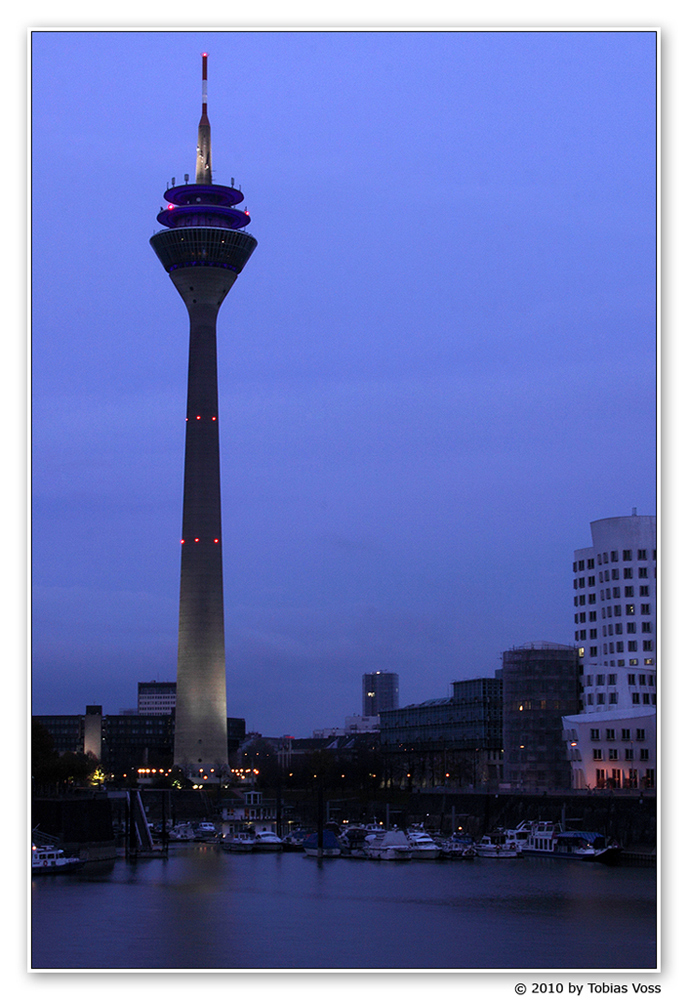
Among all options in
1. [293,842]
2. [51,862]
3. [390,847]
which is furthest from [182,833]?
[51,862]

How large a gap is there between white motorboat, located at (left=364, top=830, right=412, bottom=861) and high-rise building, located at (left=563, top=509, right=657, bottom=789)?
22.8m

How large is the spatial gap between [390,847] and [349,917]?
48.3 m

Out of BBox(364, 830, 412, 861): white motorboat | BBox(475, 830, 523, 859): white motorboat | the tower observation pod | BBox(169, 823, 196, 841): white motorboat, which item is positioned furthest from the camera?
the tower observation pod

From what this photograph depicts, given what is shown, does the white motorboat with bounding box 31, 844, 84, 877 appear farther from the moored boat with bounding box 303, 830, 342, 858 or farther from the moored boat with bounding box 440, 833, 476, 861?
the moored boat with bounding box 440, 833, 476, 861

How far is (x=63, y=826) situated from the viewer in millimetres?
107875

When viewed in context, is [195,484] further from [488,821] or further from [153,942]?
[153,942]

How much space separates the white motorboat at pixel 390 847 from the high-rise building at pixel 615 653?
74.7ft

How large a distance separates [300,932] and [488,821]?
2803 inches

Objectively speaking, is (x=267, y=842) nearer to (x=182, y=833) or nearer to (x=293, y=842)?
(x=293, y=842)

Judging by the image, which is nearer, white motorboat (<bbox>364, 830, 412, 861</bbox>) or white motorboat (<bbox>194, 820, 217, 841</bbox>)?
white motorboat (<bbox>364, 830, 412, 861</bbox>)

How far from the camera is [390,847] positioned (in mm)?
114250

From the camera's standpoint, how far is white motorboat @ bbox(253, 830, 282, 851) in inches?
5089

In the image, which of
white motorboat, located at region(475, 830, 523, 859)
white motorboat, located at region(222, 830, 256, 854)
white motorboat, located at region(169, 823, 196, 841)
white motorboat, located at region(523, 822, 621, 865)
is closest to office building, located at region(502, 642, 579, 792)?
white motorboat, located at region(475, 830, 523, 859)
